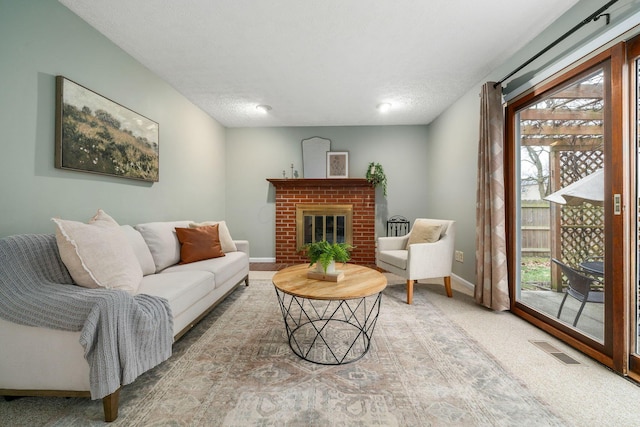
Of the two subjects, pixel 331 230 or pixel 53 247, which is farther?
pixel 331 230

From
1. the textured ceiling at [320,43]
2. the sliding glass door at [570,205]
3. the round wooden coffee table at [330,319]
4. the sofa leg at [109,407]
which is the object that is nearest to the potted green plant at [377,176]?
the textured ceiling at [320,43]

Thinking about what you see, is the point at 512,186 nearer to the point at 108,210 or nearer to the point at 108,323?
the point at 108,323

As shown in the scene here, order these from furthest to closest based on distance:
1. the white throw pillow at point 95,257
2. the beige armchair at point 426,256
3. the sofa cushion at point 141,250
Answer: the beige armchair at point 426,256 < the sofa cushion at point 141,250 < the white throw pillow at point 95,257

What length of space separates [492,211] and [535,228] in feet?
1.27

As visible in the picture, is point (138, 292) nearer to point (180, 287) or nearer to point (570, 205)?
point (180, 287)

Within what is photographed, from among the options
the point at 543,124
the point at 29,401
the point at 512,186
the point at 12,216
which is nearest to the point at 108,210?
the point at 12,216

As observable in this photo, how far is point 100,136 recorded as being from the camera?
213 cm

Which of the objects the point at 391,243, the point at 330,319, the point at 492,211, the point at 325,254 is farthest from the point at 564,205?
the point at 330,319

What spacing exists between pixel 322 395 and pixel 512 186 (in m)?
2.46

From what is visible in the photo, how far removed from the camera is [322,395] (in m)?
1.35

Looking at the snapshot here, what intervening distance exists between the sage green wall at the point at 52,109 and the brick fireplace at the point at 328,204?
1969 millimetres

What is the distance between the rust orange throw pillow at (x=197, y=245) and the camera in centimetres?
256

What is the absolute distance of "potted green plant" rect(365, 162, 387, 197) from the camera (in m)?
4.45

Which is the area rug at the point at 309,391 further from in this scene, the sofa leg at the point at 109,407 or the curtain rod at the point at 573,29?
the curtain rod at the point at 573,29
